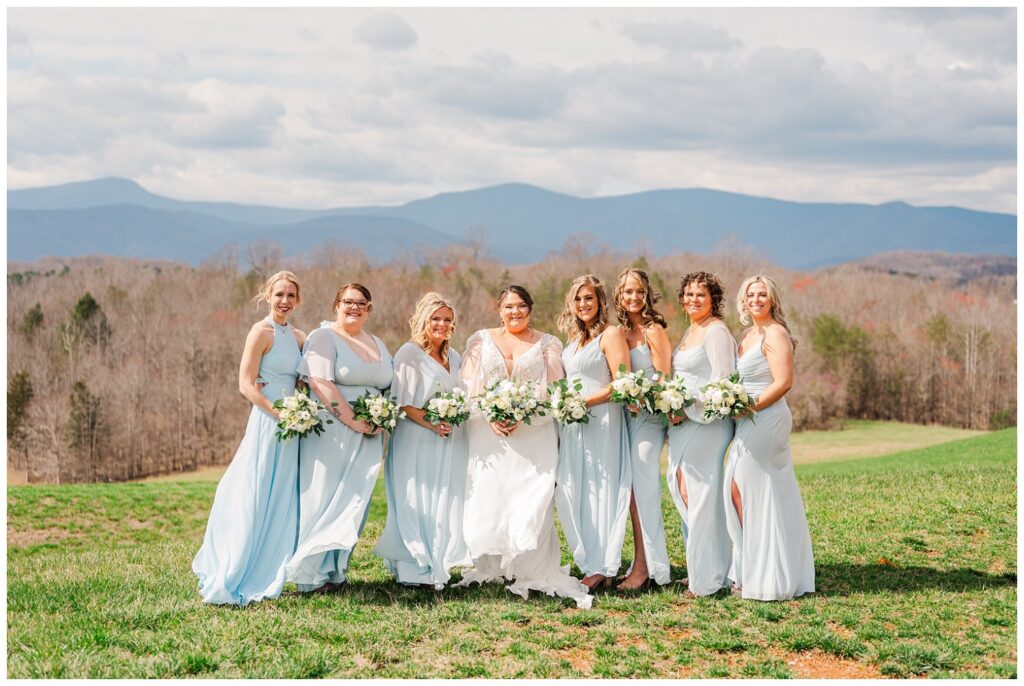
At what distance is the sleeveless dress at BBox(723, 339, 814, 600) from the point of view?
8.45 metres

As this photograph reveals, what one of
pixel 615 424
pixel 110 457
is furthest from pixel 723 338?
pixel 110 457

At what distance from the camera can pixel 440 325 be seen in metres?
8.53

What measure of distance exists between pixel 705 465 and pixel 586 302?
1.86m

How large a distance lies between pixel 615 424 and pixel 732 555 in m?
1.61

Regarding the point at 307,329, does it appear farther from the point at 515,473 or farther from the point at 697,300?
the point at 697,300

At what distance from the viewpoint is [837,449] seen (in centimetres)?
5328

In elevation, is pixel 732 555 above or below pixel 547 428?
below

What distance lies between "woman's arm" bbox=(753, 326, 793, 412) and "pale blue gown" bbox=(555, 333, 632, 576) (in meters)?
1.31

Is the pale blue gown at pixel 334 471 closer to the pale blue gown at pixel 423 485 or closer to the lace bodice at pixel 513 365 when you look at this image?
the pale blue gown at pixel 423 485

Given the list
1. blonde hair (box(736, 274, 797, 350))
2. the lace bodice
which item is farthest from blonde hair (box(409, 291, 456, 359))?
blonde hair (box(736, 274, 797, 350))

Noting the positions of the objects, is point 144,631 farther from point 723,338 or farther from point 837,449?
point 837,449

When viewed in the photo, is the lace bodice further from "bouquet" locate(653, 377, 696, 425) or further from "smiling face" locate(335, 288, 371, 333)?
"smiling face" locate(335, 288, 371, 333)

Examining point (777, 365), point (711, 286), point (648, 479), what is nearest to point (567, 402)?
point (648, 479)

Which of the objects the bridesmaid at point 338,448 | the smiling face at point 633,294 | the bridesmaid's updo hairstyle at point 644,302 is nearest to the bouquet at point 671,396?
→ the bridesmaid's updo hairstyle at point 644,302
